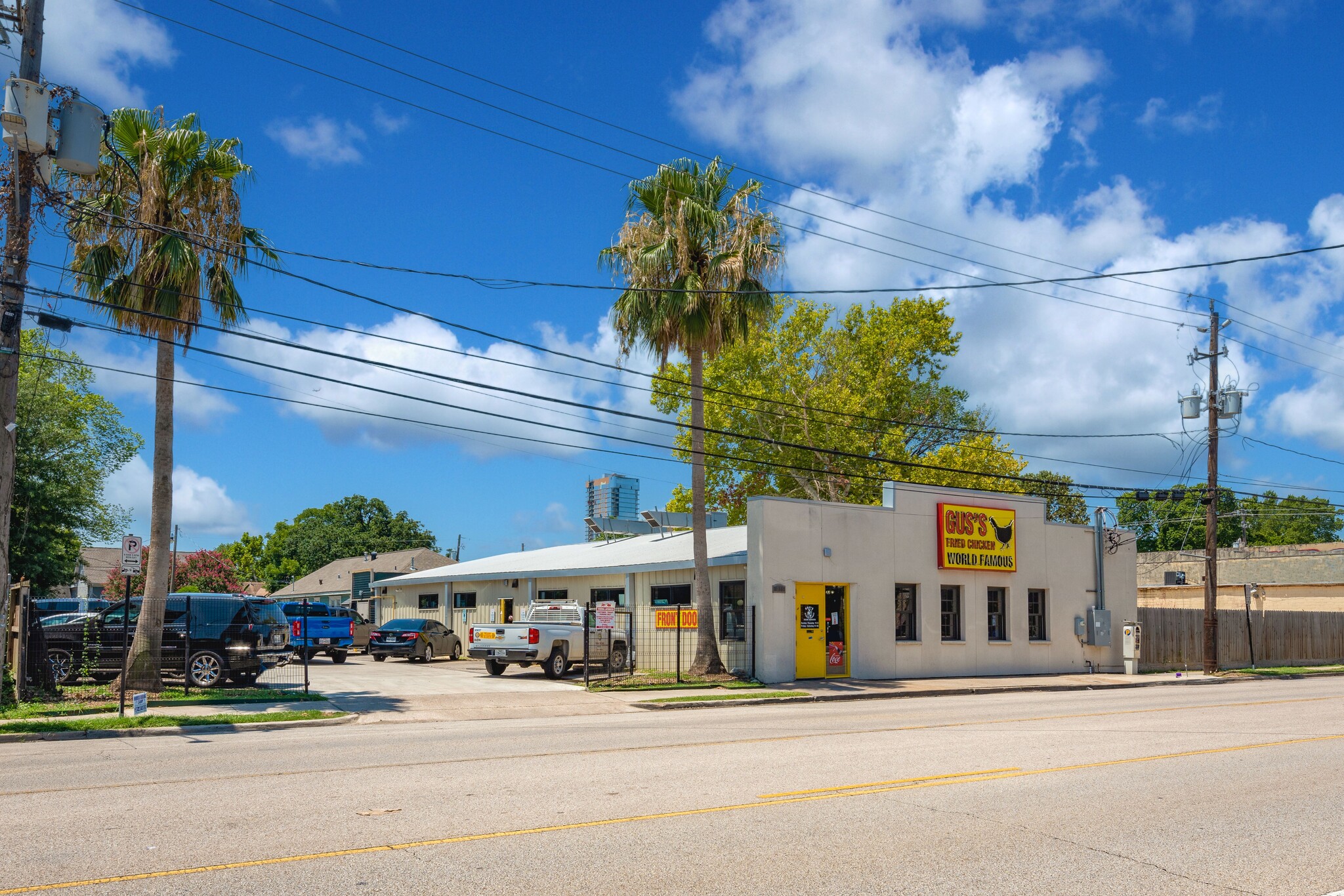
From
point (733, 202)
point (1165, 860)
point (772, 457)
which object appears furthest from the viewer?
point (772, 457)

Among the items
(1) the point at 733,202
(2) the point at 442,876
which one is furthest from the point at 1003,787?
(1) the point at 733,202

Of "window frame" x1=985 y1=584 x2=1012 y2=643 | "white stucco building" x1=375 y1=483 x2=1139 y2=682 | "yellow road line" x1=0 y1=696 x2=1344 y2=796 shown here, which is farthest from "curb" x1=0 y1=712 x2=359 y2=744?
"window frame" x1=985 y1=584 x2=1012 y2=643

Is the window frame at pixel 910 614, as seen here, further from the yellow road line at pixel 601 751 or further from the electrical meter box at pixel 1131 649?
the yellow road line at pixel 601 751

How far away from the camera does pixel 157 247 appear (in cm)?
1892

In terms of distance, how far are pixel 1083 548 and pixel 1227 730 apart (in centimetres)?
1727

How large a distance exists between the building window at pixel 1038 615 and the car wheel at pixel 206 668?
2184 cm

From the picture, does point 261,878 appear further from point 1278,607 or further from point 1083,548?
point 1278,607

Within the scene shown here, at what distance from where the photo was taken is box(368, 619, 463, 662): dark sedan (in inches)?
1309

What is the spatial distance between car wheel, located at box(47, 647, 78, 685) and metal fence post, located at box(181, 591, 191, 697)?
1944 millimetres

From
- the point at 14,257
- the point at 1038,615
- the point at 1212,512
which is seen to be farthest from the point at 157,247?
the point at 1212,512

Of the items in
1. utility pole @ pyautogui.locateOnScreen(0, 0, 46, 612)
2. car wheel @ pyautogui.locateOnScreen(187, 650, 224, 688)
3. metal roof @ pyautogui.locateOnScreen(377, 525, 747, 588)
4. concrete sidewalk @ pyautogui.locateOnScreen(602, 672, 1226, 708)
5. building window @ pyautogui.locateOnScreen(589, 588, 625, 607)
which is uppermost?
utility pole @ pyautogui.locateOnScreen(0, 0, 46, 612)

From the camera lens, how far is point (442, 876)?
21.2 ft

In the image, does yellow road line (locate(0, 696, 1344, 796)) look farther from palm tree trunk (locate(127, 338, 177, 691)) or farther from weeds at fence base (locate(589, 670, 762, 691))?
palm tree trunk (locate(127, 338, 177, 691))

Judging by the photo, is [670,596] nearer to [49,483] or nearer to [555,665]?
[555,665]
